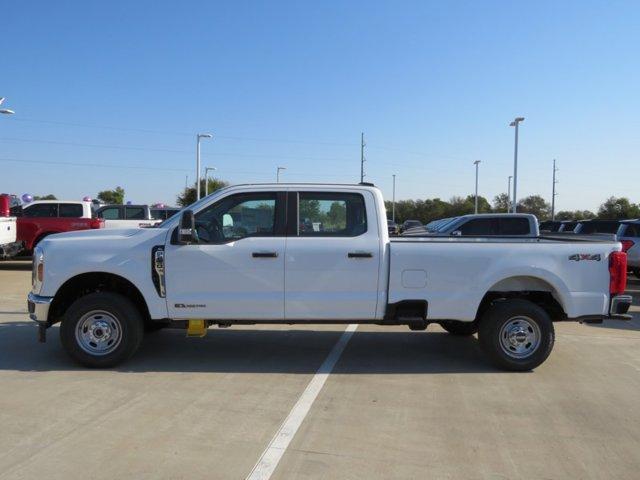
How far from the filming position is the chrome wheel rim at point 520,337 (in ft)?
21.5

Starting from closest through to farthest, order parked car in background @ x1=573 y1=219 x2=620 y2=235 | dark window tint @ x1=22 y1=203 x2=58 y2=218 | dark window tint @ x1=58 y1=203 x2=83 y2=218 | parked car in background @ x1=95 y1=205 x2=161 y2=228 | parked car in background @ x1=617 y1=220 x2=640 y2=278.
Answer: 1. parked car in background @ x1=617 y1=220 x2=640 y2=278
2. dark window tint @ x1=22 y1=203 x2=58 y2=218
3. dark window tint @ x1=58 y1=203 x2=83 y2=218
4. parked car in background @ x1=573 y1=219 x2=620 y2=235
5. parked car in background @ x1=95 y1=205 x2=161 y2=228

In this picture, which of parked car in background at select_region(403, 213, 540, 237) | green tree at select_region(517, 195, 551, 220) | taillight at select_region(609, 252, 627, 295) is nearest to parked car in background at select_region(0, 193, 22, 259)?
parked car in background at select_region(403, 213, 540, 237)

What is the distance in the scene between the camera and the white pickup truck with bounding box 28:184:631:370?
6281mm

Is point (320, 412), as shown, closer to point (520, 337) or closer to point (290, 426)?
point (290, 426)

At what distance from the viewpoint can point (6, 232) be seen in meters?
14.5

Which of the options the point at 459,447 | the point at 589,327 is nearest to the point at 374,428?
the point at 459,447

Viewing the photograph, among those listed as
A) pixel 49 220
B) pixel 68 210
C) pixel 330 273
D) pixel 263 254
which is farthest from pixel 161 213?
pixel 330 273

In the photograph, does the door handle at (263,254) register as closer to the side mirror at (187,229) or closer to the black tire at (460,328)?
the side mirror at (187,229)

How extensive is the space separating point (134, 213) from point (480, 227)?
39.3 feet

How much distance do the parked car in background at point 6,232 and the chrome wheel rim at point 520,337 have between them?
40.9 ft

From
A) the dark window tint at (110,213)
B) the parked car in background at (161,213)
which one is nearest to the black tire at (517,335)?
the dark window tint at (110,213)

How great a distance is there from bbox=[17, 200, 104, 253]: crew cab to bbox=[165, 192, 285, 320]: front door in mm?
11634

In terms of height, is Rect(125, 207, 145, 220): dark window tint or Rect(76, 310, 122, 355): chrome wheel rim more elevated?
Rect(125, 207, 145, 220): dark window tint

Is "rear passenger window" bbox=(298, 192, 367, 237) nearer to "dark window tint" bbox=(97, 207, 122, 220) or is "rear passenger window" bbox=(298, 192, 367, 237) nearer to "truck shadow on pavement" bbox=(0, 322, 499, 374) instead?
"truck shadow on pavement" bbox=(0, 322, 499, 374)
